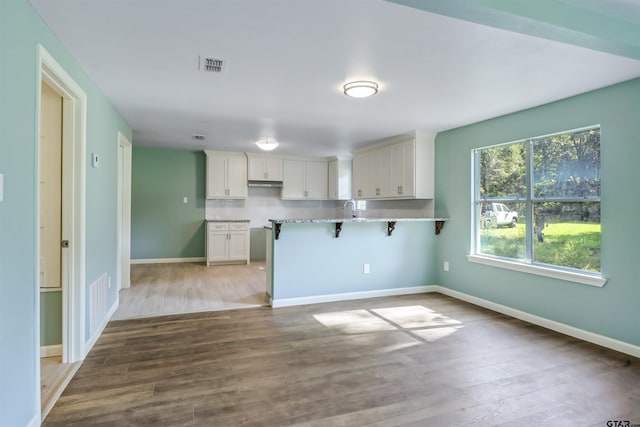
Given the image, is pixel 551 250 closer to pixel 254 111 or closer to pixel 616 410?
pixel 616 410

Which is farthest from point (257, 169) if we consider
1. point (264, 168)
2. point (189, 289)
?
point (189, 289)

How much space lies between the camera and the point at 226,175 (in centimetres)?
705

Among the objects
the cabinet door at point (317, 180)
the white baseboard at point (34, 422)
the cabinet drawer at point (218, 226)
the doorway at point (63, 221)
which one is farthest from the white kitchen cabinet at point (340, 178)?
the white baseboard at point (34, 422)

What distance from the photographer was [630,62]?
98.0 inches

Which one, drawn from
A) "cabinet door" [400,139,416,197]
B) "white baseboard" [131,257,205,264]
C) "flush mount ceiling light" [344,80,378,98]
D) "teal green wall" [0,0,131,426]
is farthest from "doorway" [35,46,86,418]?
"white baseboard" [131,257,205,264]

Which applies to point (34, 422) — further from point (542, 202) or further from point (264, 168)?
point (264, 168)

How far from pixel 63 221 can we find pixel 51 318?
75 cm

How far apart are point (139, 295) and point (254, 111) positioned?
2.77 metres

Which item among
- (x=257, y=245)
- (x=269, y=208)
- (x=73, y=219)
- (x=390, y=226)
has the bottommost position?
(x=257, y=245)

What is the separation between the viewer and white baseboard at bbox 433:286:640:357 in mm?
2865

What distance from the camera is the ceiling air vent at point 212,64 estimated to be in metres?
2.52

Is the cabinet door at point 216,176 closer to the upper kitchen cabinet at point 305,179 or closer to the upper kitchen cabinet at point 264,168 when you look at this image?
the upper kitchen cabinet at point 264,168

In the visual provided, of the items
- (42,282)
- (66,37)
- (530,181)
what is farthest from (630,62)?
(42,282)

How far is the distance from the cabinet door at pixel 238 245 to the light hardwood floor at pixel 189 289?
0.82 ft
